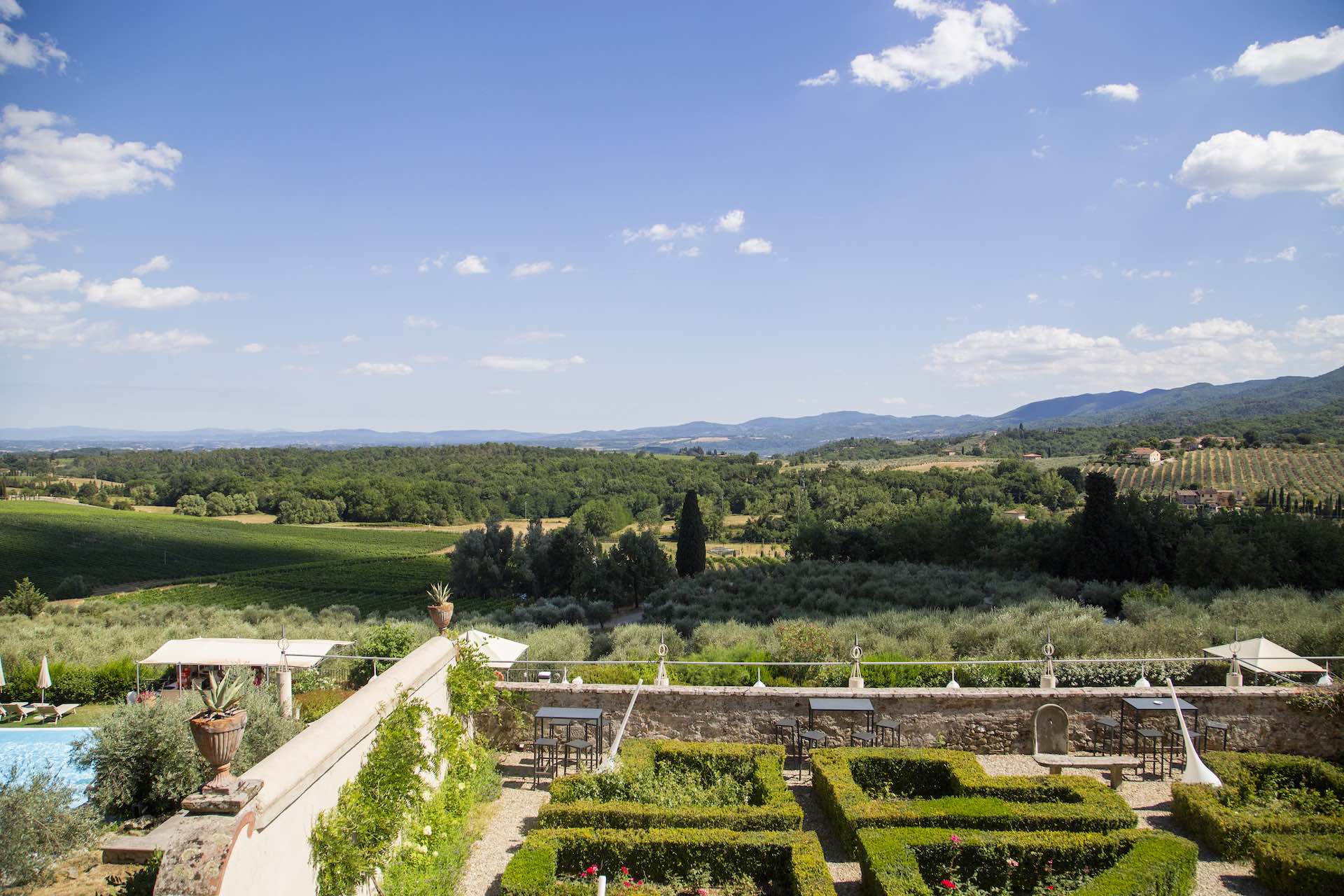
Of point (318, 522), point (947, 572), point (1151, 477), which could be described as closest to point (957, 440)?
point (1151, 477)

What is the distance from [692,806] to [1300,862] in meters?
5.83

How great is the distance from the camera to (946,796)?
28.7ft

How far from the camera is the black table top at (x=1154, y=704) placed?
9.65 meters

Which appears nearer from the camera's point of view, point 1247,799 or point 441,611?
point 1247,799

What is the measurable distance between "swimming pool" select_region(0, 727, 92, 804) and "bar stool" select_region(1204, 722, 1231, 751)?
15799 millimetres

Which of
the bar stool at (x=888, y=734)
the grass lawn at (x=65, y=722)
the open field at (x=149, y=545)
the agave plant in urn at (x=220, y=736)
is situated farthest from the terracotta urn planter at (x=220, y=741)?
the open field at (x=149, y=545)

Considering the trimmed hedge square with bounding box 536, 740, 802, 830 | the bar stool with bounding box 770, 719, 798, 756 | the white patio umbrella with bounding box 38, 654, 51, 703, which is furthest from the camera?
the white patio umbrella with bounding box 38, 654, 51, 703

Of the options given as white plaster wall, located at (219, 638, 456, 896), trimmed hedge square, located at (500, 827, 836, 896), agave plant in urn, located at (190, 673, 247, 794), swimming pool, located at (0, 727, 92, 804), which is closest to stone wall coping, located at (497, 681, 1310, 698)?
trimmed hedge square, located at (500, 827, 836, 896)

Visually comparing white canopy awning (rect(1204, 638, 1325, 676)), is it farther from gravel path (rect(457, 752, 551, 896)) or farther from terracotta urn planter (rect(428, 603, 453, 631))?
terracotta urn planter (rect(428, 603, 453, 631))

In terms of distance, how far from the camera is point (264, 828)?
15.7ft

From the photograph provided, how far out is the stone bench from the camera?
9125 mm

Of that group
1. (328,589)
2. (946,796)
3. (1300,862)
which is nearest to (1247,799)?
(1300,862)

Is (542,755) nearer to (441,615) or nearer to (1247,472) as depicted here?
(441,615)

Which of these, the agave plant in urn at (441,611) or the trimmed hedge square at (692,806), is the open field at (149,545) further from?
the trimmed hedge square at (692,806)
